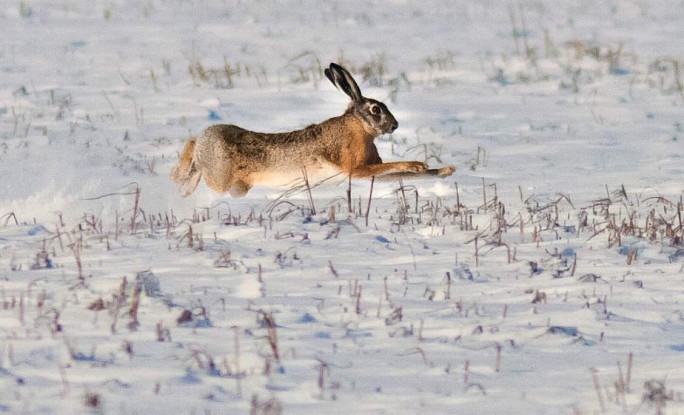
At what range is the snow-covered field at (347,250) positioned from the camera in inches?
188

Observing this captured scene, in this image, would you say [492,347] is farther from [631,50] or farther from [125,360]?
[631,50]

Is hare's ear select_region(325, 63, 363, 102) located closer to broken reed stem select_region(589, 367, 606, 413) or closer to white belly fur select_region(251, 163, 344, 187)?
white belly fur select_region(251, 163, 344, 187)

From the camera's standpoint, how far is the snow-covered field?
4.78m

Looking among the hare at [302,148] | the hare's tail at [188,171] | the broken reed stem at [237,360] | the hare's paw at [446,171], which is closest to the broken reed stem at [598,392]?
the broken reed stem at [237,360]

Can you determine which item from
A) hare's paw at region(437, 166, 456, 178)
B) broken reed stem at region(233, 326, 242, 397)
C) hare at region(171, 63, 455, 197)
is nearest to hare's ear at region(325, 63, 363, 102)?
hare at region(171, 63, 455, 197)

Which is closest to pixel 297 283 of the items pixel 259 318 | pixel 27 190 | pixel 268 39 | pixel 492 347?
pixel 259 318

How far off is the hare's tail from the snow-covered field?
6.0 inches

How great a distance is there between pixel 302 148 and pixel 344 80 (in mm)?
580

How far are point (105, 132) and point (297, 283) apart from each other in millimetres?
6916

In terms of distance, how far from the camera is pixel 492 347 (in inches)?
209

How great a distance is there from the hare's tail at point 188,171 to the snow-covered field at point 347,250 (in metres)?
0.15

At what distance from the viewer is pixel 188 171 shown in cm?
982

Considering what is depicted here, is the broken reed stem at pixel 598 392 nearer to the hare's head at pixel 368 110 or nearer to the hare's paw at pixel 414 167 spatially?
the hare's paw at pixel 414 167

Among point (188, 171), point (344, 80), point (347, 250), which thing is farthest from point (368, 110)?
point (347, 250)
